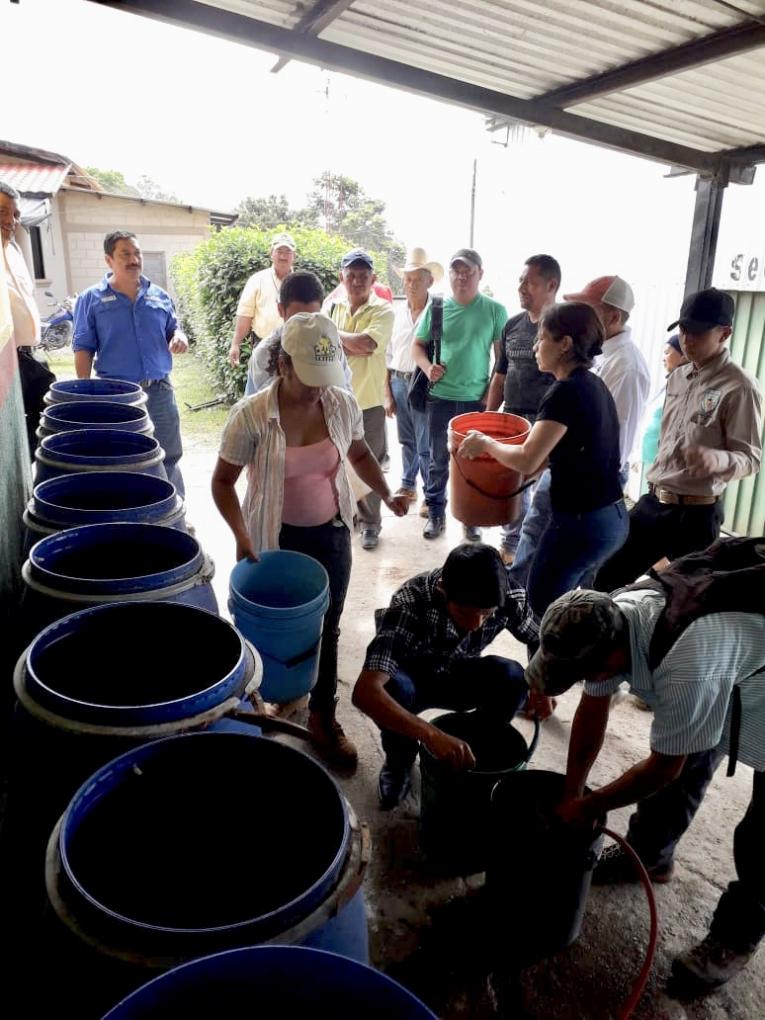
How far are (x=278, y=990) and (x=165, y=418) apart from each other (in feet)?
15.2

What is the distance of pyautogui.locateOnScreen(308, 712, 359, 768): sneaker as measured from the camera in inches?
118

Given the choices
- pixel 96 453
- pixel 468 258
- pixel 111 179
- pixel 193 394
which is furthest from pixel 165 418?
pixel 111 179

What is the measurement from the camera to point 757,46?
10.5ft

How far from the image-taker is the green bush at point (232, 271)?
9844 mm

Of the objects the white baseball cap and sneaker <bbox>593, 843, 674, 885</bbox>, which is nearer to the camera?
sneaker <bbox>593, 843, 674, 885</bbox>

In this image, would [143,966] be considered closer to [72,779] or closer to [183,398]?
[72,779]

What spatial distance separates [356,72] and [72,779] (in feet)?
12.3

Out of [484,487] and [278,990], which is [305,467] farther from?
[278,990]

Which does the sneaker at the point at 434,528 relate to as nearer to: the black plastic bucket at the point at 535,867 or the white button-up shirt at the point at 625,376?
the white button-up shirt at the point at 625,376

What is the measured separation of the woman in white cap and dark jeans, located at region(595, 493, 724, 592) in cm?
147

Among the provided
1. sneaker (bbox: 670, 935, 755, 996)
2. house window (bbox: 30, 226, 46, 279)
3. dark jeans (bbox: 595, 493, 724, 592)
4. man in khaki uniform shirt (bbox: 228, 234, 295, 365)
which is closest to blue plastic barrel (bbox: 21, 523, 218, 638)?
sneaker (bbox: 670, 935, 755, 996)

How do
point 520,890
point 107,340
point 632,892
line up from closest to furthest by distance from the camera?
point 520,890, point 632,892, point 107,340

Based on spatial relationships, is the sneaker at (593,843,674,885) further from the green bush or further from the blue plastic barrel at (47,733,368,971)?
the green bush

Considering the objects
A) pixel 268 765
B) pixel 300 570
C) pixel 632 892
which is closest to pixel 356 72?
pixel 300 570
